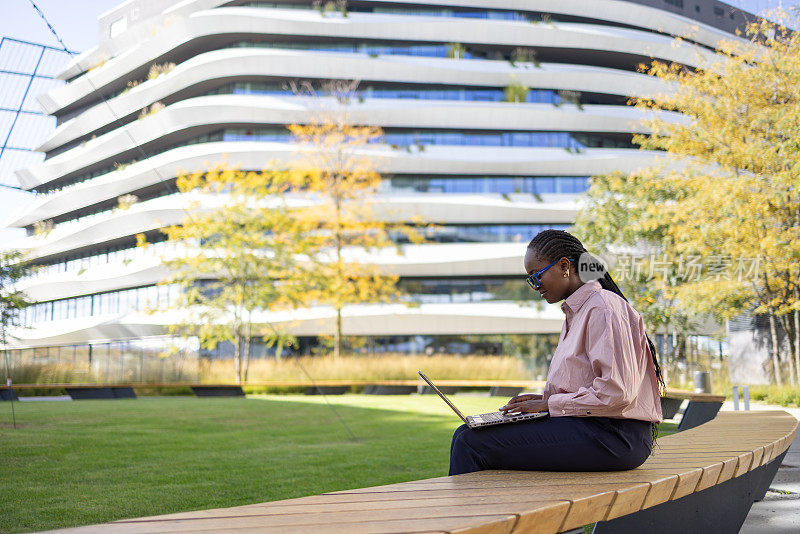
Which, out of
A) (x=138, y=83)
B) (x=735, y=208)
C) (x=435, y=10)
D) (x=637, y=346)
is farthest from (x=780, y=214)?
(x=138, y=83)

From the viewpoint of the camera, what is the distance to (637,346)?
2.85 metres

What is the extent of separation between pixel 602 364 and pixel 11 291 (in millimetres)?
11426

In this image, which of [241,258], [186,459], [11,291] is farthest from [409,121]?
[186,459]

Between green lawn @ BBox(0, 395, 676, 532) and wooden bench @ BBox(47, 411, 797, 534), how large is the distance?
289 centimetres

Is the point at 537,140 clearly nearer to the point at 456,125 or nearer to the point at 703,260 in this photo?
the point at 456,125

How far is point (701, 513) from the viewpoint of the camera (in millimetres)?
3643

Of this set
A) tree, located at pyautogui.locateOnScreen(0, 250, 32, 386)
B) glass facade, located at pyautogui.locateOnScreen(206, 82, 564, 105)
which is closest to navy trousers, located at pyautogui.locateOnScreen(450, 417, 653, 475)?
tree, located at pyautogui.locateOnScreen(0, 250, 32, 386)

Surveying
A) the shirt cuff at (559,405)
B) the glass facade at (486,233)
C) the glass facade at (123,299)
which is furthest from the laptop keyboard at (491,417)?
the glass facade at (486,233)

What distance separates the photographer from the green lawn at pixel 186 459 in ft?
16.9

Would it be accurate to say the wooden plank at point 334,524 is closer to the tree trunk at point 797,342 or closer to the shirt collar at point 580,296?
the shirt collar at point 580,296

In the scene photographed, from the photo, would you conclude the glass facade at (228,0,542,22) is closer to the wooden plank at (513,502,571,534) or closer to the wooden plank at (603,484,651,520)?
the wooden plank at (603,484,651,520)

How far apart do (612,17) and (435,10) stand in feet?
36.2

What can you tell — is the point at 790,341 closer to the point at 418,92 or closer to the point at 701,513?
the point at 701,513

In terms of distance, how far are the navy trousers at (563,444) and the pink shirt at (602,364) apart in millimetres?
62
